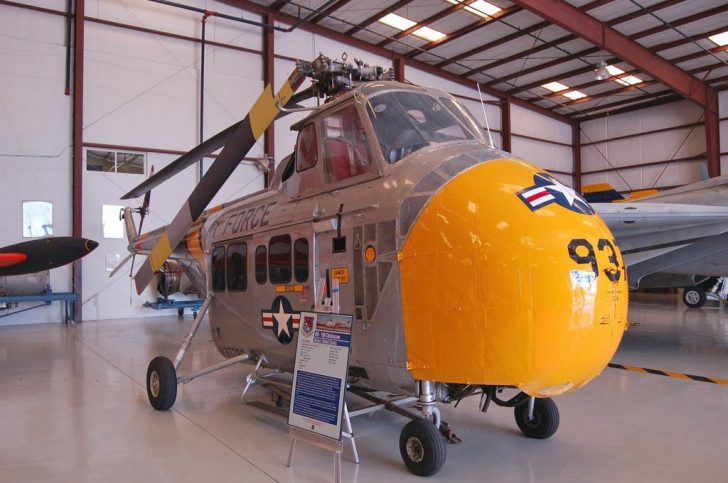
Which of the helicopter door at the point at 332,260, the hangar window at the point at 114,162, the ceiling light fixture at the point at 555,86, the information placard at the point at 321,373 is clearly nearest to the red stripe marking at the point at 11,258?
the helicopter door at the point at 332,260

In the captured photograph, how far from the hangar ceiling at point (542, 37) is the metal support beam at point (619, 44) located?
1.6 inches

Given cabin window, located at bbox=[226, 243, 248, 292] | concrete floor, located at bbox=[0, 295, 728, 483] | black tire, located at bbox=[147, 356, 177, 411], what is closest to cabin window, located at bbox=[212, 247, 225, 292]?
cabin window, located at bbox=[226, 243, 248, 292]

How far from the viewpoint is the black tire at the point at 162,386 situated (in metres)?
5.72

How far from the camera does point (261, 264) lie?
5.52 meters

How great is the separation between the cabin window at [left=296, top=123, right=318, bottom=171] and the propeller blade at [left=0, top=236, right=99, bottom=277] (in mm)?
3902

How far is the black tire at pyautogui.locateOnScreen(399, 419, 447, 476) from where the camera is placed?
371 cm

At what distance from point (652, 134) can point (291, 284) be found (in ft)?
89.4

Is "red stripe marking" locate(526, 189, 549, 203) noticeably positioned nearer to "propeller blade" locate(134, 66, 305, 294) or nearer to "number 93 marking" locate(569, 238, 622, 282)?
"number 93 marking" locate(569, 238, 622, 282)

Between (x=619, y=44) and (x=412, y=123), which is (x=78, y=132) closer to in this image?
(x=412, y=123)

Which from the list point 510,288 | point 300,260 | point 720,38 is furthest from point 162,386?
point 720,38

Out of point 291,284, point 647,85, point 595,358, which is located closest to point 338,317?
point 291,284

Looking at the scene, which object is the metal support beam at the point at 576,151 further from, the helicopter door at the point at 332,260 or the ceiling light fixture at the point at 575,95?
the helicopter door at the point at 332,260

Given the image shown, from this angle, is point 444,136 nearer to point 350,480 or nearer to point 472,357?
point 472,357

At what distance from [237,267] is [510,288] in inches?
138
